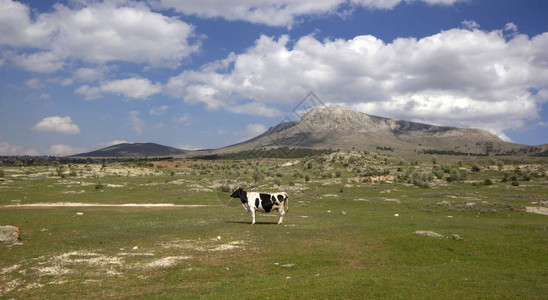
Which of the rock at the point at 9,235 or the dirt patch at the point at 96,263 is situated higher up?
the rock at the point at 9,235

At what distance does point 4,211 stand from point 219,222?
22842 mm

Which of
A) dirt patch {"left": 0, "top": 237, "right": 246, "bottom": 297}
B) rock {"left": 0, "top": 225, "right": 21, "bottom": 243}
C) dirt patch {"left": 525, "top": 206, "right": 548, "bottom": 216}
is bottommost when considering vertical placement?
dirt patch {"left": 525, "top": 206, "right": 548, "bottom": 216}

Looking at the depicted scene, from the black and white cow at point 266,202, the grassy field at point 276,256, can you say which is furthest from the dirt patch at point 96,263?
the black and white cow at point 266,202

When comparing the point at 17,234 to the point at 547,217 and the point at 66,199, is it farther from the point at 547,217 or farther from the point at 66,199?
the point at 547,217

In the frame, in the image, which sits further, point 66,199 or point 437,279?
point 66,199

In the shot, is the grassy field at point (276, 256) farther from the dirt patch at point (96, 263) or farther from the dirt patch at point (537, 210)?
the dirt patch at point (537, 210)

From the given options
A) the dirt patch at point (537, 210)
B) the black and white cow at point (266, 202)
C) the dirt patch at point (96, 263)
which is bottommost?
the dirt patch at point (537, 210)

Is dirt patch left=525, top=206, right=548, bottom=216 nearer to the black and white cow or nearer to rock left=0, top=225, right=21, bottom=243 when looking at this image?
the black and white cow

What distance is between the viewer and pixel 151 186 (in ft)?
196

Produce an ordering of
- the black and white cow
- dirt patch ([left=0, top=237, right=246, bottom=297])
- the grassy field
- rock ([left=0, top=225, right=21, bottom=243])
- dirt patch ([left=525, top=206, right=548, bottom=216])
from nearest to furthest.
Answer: the grassy field → dirt patch ([left=0, top=237, right=246, bottom=297]) → rock ([left=0, top=225, right=21, bottom=243]) → the black and white cow → dirt patch ([left=525, top=206, right=548, bottom=216])

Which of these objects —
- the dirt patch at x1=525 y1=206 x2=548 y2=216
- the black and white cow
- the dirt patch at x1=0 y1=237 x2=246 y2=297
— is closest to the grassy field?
the dirt patch at x1=0 y1=237 x2=246 y2=297

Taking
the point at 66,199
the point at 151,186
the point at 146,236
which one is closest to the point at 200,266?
the point at 146,236

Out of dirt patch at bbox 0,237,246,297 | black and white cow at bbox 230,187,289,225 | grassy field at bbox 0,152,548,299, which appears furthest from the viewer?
black and white cow at bbox 230,187,289,225

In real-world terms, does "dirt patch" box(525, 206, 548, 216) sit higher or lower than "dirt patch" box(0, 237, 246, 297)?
lower
